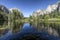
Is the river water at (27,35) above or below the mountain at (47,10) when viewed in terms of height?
below

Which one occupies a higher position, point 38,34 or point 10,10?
point 10,10

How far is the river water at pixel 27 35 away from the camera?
19.4 feet

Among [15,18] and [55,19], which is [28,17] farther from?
[55,19]

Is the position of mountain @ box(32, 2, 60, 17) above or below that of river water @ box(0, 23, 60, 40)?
above

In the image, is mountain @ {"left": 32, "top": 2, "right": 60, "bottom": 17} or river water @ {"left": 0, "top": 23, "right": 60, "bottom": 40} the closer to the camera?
river water @ {"left": 0, "top": 23, "right": 60, "bottom": 40}

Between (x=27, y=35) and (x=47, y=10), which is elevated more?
(x=47, y=10)

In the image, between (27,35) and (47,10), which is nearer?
(27,35)

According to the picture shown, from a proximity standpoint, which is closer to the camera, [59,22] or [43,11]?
[43,11]

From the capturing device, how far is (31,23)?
6.88 meters

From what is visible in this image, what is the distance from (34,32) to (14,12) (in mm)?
1525

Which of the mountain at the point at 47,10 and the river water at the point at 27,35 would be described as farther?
the mountain at the point at 47,10

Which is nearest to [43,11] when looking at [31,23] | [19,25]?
Answer: [31,23]

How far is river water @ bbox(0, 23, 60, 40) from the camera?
5.90 meters

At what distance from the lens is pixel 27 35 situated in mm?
6168
